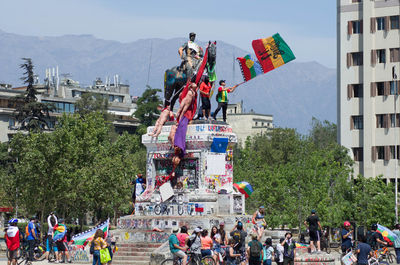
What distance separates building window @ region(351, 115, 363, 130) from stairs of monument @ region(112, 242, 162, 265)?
199ft

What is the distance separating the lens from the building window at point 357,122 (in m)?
97.7

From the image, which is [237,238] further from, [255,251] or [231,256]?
[255,251]

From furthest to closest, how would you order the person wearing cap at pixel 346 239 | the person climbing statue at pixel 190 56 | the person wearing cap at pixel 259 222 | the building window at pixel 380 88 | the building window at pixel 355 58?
the building window at pixel 355 58
the building window at pixel 380 88
the person climbing statue at pixel 190 56
the person wearing cap at pixel 259 222
the person wearing cap at pixel 346 239

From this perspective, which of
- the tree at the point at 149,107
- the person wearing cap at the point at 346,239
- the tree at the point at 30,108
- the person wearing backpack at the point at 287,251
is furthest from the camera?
the tree at the point at 149,107

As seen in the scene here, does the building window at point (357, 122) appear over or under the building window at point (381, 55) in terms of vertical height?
under

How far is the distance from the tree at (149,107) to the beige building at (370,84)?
1144 inches

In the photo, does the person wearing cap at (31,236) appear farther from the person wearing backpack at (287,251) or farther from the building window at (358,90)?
the building window at (358,90)

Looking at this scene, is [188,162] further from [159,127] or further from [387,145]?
[387,145]

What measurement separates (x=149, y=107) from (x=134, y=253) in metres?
81.0

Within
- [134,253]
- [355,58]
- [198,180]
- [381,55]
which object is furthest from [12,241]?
[355,58]

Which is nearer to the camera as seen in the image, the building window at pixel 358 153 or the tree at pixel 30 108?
the building window at pixel 358 153

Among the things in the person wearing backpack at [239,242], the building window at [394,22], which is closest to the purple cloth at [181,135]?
the person wearing backpack at [239,242]

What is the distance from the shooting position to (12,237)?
33.6m

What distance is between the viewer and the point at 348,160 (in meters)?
94.6
